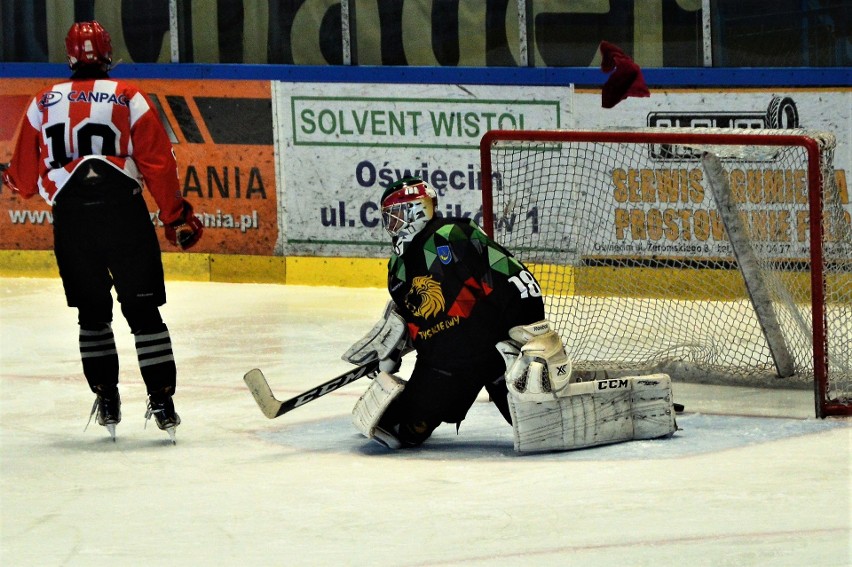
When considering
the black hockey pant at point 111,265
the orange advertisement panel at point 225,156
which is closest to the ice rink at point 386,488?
the black hockey pant at point 111,265

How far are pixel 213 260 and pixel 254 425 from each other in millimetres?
3486

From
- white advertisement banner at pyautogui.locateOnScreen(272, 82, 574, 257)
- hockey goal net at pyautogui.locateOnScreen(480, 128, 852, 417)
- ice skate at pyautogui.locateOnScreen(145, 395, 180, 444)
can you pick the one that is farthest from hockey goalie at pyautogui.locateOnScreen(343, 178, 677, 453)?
white advertisement banner at pyautogui.locateOnScreen(272, 82, 574, 257)

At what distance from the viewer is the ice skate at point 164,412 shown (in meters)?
5.54

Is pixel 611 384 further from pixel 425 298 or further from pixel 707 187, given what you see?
pixel 707 187

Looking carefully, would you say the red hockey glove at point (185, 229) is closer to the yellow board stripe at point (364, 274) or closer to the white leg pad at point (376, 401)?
the white leg pad at point (376, 401)

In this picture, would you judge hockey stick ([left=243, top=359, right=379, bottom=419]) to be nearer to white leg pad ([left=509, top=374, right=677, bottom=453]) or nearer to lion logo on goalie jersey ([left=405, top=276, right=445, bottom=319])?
lion logo on goalie jersey ([left=405, top=276, right=445, bottom=319])

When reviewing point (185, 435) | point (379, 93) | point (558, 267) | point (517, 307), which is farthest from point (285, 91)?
point (517, 307)

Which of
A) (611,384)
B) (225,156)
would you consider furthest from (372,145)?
(611,384)

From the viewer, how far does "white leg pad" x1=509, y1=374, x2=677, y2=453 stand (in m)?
5.07

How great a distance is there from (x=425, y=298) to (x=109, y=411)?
124cm

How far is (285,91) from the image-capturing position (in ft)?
29.3

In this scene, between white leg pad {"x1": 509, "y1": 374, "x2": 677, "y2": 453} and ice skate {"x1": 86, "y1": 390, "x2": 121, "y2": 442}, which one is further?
ice skate {"x1": 86, "y1": 390, "x2": 121, "y2": 442}

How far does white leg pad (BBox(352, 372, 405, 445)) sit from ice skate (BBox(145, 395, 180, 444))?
658 mm

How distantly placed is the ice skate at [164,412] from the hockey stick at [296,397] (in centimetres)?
27
